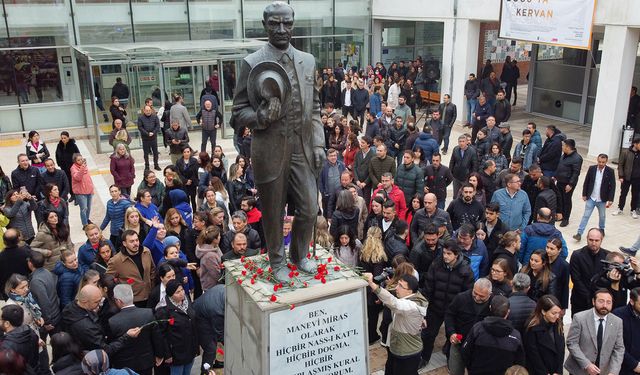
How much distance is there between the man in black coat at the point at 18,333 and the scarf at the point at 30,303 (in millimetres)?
547

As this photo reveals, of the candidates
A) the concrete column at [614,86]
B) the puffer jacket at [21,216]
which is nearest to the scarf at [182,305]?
the puffer jacket at [21,216]

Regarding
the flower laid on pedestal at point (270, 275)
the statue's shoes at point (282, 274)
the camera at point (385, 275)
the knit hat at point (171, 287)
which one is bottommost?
the camera at point (385, 275)

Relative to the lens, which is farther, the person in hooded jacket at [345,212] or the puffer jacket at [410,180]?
the puffer jacket at [410,180]

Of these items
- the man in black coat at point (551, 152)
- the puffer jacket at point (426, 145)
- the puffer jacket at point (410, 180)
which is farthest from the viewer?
the puffer jacket at point (426, 145)

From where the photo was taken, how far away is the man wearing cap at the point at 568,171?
33.3ft

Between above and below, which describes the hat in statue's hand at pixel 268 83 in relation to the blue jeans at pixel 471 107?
above

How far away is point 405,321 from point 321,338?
101 centimetres

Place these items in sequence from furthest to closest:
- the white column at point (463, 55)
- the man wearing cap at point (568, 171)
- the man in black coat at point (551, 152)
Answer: the white column at point (463, 55) → the man in black coat at point (551, 152) → the man wearing cap at point (568, 171)

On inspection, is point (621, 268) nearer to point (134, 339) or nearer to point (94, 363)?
point (134, 339)

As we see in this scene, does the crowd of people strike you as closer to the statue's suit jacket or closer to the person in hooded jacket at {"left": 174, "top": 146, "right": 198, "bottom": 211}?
the person in hooded jacket at {"left": 174, "top": 146, "right": 198, "bottom": 211}

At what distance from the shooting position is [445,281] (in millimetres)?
6090

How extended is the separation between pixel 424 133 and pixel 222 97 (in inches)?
326

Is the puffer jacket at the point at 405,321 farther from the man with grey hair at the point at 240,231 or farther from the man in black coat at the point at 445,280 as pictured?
the man with grey hair at the point at 240,231

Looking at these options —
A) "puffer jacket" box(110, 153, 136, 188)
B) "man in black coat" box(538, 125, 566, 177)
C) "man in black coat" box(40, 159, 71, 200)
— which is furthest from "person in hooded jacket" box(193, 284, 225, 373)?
"man in black coat" box(538, 125, 566, 177)
